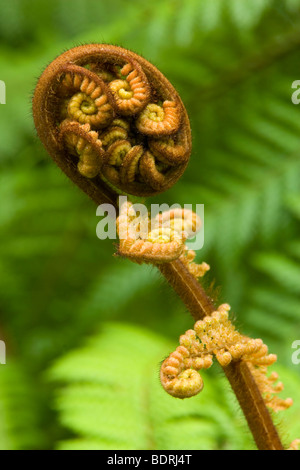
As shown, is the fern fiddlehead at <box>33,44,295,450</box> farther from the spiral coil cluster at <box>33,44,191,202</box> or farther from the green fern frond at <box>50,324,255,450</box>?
the green fern frond at <box>50,324,255,450</box>

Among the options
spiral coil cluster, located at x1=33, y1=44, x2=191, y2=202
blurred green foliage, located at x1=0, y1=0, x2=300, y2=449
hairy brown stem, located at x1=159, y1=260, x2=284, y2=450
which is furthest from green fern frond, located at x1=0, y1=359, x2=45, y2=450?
spiral coil cluster, located at x1=33, y1=44, x2=191, y2=202

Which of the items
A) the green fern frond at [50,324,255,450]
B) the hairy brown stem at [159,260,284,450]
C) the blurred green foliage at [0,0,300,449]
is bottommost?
the hairy brown stem at [159,260,284,450]

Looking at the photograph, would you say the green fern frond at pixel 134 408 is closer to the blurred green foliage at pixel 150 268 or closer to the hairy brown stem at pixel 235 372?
the blurred green foliage at pixel 150 268

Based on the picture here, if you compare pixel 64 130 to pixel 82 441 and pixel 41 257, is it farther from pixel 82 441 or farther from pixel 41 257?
pixel 41 257

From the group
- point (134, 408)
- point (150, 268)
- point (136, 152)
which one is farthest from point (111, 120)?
point (150, 268)
